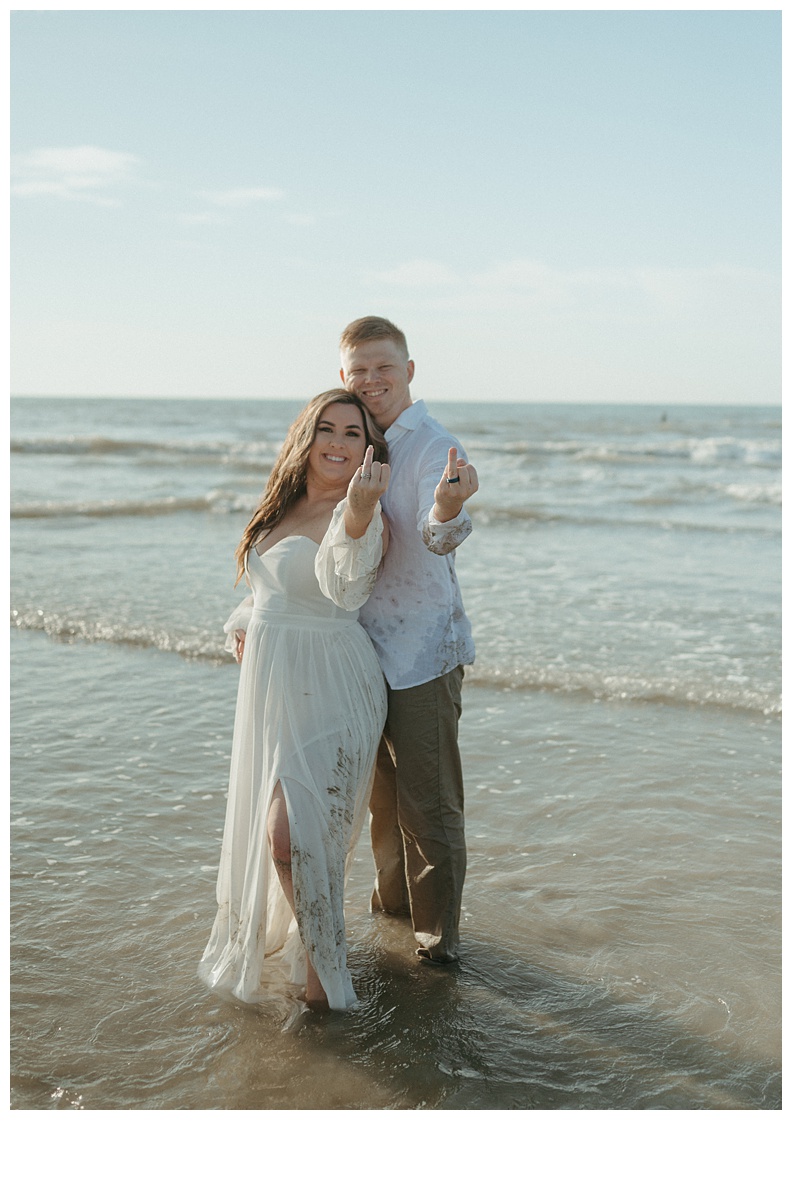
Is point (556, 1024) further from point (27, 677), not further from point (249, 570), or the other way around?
point (27, 677)

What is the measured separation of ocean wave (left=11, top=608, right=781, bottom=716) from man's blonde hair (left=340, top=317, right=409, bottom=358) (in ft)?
13.3

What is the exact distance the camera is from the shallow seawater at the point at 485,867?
322 cm

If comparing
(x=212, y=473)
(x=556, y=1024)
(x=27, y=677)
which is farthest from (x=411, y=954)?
(x=212, y=473)

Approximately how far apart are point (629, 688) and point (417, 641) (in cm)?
396

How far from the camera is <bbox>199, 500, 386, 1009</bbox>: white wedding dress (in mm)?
3402

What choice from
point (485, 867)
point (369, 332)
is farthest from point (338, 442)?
point (485, 867)

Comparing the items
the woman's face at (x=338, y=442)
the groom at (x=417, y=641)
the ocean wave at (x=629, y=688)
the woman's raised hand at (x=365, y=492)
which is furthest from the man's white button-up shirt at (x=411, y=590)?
the ocean wave at (x=629, y=688)

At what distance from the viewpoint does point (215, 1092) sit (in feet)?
10.2

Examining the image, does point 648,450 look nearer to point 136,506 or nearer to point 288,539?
point 136,506

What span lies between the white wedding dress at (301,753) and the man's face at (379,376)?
55 cm

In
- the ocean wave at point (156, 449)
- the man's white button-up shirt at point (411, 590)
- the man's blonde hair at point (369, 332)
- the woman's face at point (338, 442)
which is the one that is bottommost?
the man's white button-up shirt at point (411, 590)

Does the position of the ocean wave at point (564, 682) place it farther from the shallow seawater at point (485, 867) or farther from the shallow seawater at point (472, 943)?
the shallow seawater at point (472, 943)

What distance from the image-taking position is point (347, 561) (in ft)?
10.4

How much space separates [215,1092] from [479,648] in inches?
213
